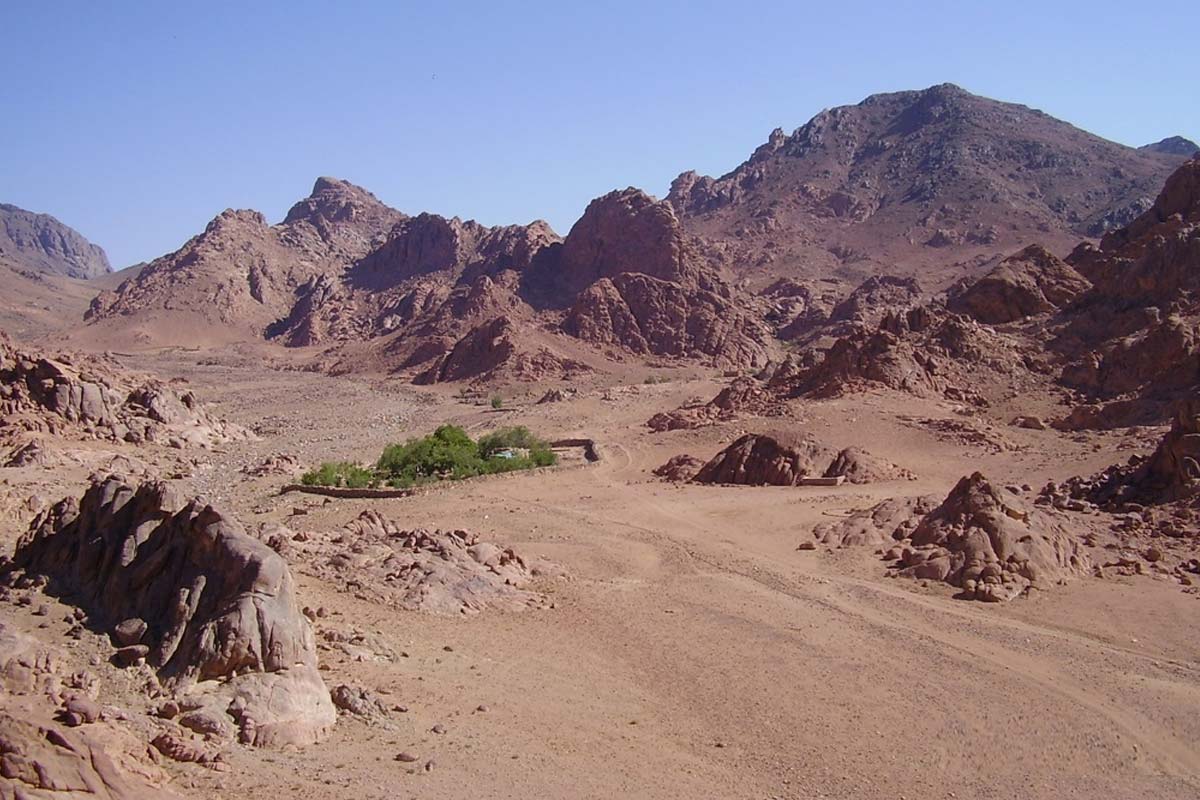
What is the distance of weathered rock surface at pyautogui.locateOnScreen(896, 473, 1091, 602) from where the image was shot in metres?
16.6

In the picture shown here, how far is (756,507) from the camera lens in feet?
79.2

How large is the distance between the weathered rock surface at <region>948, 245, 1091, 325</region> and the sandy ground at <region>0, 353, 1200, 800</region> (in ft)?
74.7

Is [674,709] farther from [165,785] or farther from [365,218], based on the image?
[365,218]

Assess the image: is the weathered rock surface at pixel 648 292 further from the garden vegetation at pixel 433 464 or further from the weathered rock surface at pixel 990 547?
the weathered rock surface at pixel 990 547

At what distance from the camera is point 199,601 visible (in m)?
10.7

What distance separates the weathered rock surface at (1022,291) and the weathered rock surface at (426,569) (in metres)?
31.6

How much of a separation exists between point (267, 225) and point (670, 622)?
116 metres

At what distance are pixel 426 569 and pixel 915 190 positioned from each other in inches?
4313

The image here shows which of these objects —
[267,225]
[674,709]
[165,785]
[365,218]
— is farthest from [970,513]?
[365,218]

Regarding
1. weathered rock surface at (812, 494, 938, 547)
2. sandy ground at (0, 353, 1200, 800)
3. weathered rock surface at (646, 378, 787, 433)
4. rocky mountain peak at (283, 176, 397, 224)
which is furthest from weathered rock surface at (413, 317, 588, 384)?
rocky mountain peak at (283, 176, 397, 224)

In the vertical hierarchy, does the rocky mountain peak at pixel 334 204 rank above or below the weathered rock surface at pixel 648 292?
above

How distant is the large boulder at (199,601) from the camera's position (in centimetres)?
969

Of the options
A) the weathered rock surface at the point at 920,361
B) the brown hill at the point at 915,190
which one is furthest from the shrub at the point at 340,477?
the brown hill at the point at 915,190

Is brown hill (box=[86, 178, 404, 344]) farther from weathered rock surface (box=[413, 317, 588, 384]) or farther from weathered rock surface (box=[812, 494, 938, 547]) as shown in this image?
weathered rock surface (box=[812, 494, 938, 547])
